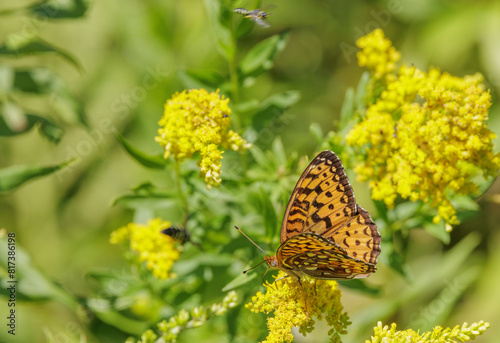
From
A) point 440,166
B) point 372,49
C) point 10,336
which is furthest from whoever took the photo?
point 10,336

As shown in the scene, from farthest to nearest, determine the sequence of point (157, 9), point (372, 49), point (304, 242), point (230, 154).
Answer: point (157, 9)
point (372, 49)
point (230, 154)
point (304, 242)

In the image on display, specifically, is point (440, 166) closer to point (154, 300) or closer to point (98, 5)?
point (154, 300)

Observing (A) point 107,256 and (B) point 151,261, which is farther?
(A) point 107,256

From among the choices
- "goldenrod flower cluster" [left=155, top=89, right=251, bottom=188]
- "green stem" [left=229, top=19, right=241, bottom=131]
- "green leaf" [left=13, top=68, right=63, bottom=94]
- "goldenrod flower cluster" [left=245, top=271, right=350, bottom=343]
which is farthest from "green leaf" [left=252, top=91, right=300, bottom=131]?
"green leaf" [left=13, top=68, right=63, bottom=94]

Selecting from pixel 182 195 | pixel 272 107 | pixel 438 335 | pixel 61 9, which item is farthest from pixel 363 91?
pixel 61 9

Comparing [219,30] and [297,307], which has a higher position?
[219,30]

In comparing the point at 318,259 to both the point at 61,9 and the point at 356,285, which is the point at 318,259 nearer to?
the point at 356,285

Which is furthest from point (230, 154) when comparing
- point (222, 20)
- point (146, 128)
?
point (146, 128)

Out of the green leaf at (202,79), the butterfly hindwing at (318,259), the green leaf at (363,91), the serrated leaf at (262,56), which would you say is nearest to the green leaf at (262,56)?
the serrated leaf at (262,56)
